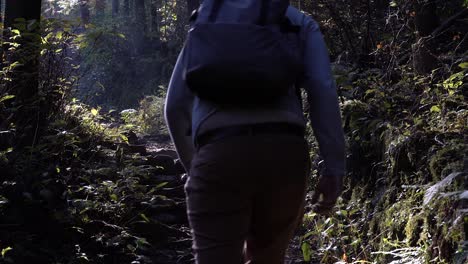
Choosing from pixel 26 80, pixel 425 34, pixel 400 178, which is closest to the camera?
pixel 400 178

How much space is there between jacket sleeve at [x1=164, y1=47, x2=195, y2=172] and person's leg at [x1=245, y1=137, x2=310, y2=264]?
0.48m

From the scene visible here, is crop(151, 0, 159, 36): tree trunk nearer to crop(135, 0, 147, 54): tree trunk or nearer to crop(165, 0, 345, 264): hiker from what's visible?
crop(135, 0, 147, 54): tree trunk

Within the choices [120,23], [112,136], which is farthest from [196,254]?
[120,23]

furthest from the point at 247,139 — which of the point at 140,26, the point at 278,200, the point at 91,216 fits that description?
the point at 140,26

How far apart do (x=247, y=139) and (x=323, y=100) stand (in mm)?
448

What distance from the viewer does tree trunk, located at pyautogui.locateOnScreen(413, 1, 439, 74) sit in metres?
7.60

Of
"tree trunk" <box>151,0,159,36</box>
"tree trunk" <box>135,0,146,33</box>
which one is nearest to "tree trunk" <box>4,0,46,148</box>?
"tree trunk" <box>135,0,146,33</box>

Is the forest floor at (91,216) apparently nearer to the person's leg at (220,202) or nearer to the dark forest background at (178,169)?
the dark forest background at (178,169)

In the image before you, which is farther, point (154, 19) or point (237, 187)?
point (154, 19)

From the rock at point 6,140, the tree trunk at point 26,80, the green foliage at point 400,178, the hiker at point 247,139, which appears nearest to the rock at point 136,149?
the tree trunk at point 26,80

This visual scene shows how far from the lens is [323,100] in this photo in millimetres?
2734

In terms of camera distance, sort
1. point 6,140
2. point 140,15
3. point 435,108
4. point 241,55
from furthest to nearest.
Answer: point 140,15, point 6,140, point 435,108, point 241,55

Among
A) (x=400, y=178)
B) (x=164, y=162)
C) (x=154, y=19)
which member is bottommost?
(x=164, y=162)

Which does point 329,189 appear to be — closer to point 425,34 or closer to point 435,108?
point 435,108
